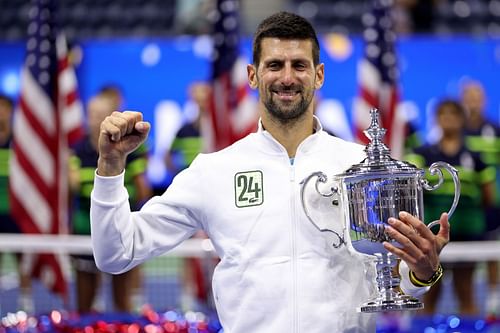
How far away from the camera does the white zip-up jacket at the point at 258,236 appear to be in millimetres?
3615

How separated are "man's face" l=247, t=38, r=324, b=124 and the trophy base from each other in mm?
690

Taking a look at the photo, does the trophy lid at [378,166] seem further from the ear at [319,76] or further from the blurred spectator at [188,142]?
the blurred spectator at [188,142]

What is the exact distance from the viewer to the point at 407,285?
11.9ft

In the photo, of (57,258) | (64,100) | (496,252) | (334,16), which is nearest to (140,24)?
(334,16)

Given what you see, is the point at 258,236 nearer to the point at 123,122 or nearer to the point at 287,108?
the point at 287,108

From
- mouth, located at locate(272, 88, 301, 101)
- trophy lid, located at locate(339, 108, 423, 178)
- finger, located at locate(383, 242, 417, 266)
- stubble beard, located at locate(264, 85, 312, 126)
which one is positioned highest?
mouth, located at locate(272, 88, 301, 101)

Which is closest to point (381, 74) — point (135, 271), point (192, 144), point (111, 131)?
point (192, 144)

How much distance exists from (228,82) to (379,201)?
223 inches

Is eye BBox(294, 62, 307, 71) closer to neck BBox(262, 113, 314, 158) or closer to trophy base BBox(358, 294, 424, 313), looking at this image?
neck BBox(262, 113, 314, 158)

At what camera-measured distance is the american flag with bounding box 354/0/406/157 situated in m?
9.09

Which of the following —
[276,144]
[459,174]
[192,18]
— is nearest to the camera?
[276,144]

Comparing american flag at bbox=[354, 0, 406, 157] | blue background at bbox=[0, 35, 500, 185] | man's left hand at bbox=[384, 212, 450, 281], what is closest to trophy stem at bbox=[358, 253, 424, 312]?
man's left hand at bbox=[384, 212, 450, 281]

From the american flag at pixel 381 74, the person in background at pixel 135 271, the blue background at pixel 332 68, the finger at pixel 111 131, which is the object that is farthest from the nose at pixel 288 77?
the blue background at pixel 332 68

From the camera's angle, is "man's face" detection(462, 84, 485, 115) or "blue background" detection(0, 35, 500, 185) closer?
"man's face" detection(462, 84, 485, 115)
